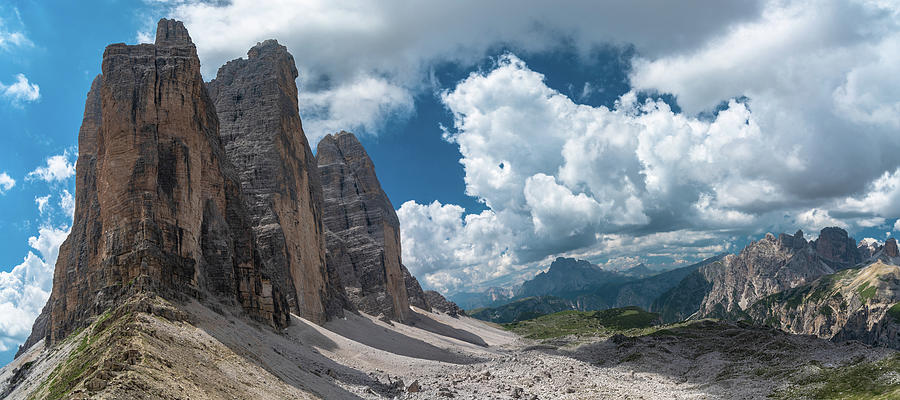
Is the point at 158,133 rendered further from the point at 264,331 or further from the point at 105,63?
the point at 264,331

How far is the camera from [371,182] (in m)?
150

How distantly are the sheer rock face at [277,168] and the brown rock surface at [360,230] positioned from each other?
22.2 meters

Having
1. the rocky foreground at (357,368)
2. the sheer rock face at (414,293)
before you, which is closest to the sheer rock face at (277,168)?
the rocky foreground at (357,368)

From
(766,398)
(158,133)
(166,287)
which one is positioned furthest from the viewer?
(158,133)

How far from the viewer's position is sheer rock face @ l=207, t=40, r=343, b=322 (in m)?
76.9

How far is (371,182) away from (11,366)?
3706 inches

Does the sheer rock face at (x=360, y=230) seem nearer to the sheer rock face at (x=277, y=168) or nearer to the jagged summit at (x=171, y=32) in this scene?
the sheer rock face at (x=277, y=168)

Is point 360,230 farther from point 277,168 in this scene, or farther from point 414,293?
point 277,168

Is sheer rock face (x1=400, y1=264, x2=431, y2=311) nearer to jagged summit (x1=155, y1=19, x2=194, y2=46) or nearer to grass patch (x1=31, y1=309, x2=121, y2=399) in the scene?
jagged summit (x1=155, y1=19, x2=194, y2=46)

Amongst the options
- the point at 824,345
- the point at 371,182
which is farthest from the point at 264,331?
the point at 371,182

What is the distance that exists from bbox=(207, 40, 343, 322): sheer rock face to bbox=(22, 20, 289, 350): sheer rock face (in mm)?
15505

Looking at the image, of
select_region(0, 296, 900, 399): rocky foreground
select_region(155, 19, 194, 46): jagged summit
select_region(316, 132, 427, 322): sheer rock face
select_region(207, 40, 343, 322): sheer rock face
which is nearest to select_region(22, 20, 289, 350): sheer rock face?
select_region(0, 296, 900, 399): rocky foreground

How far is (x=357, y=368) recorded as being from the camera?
5597cm

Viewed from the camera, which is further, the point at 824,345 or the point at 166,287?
the point at 824,345
